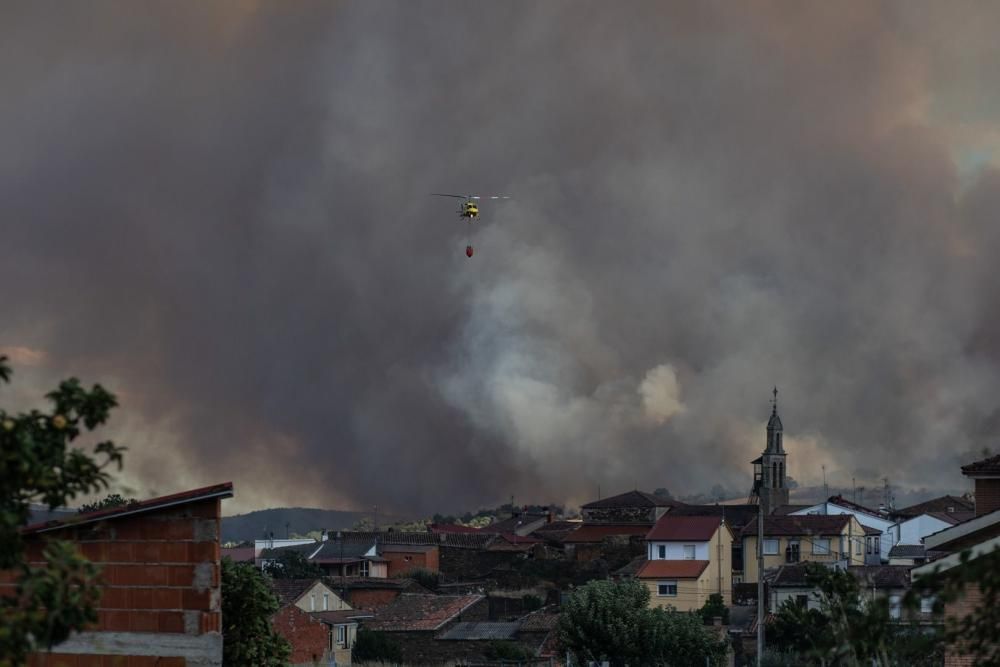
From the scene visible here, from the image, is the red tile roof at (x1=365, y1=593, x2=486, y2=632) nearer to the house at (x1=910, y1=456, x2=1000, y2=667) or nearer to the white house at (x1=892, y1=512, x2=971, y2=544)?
the white house at (x1=892, y1=512, x2=971, y2=544)

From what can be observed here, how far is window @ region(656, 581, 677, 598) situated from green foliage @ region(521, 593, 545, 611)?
7955 mm

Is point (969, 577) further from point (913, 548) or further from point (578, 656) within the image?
point (913, 548)

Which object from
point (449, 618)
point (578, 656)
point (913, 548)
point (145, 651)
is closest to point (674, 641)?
point (578, 656)

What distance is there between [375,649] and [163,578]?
183 feet

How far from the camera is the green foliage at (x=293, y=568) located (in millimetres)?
108312

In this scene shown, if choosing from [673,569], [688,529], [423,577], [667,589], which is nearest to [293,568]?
[423,577]

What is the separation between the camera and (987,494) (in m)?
40.7

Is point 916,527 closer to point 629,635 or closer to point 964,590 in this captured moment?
point 629,635

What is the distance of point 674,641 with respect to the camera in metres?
67.7

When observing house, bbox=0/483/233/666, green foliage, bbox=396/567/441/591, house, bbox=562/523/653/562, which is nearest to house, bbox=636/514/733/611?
house, bbox=562/523/653/562

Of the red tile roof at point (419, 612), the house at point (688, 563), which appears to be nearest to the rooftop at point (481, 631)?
the red tile roof at point (419, 612)

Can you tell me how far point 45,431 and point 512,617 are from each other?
76819 mm

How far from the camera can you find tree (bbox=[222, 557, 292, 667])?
93.0 ft

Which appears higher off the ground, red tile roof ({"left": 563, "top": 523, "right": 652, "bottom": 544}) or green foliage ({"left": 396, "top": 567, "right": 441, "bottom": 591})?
red tile roof ({"left": 563, "top": 523, "right": 652, "bottom": 544})
